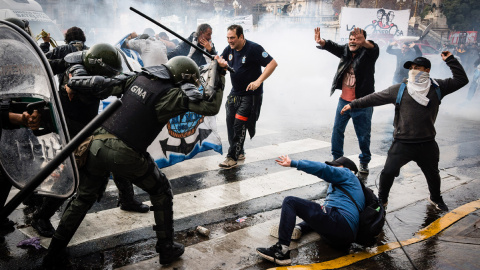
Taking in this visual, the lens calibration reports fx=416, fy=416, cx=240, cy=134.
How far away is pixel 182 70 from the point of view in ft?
10.7

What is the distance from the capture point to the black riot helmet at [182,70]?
3.25 m

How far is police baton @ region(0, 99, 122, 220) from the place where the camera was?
70.1 inches

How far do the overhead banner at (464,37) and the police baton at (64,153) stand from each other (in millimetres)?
35240

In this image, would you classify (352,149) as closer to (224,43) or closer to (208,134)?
(208,134)

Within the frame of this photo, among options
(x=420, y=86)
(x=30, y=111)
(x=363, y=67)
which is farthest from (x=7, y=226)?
(x=363, y=67)

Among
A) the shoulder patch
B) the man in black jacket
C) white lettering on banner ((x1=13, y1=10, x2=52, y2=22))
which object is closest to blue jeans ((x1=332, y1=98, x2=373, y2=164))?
the man in black jacket

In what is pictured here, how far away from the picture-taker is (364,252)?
3.78m

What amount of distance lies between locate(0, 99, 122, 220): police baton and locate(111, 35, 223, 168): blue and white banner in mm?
3567

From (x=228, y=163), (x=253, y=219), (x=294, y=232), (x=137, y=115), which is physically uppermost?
(x=137, y=115)

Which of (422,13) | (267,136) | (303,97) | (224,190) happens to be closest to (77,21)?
(303,97)

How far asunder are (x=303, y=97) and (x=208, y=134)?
8.87 m

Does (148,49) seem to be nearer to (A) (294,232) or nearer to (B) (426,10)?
(A) (294,232)

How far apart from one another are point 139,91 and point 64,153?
4.41 feet

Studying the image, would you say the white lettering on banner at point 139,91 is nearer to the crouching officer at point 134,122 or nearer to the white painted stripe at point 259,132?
the crouching officer at point 134,122
